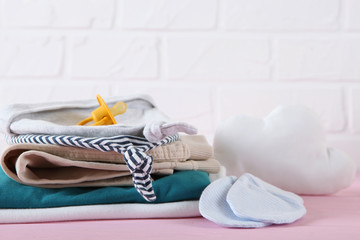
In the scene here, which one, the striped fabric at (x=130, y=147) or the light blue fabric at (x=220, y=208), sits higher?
the striped fabric at (x=130, y=147)

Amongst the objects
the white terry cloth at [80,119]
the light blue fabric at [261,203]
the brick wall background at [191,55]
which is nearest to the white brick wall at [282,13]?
the brick wall background at [191,55]

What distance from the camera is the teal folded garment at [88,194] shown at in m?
0.68

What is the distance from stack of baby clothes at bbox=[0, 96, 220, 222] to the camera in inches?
26.6

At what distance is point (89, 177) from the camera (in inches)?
27.5

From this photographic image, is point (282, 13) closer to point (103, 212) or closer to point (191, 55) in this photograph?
point (191, 55)

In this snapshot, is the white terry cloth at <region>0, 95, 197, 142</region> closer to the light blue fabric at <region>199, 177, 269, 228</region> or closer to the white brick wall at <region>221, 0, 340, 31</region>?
the light blue fabric at <region>199, 177, 269, 228</region>

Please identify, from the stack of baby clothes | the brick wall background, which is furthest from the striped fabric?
the brick wall background

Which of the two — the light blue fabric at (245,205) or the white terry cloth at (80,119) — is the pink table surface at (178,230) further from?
the white terry cloth at (80,119)

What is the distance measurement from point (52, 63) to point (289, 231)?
3.08ft

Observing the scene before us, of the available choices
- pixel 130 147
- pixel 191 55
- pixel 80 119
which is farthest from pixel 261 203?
pixel 191 55

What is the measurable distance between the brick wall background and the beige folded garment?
0.65 m

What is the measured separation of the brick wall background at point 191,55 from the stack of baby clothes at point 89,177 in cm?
63


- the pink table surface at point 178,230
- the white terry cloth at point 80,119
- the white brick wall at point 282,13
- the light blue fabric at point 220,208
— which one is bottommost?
the pink table surface at point 178,230

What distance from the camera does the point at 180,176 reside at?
0.73m
